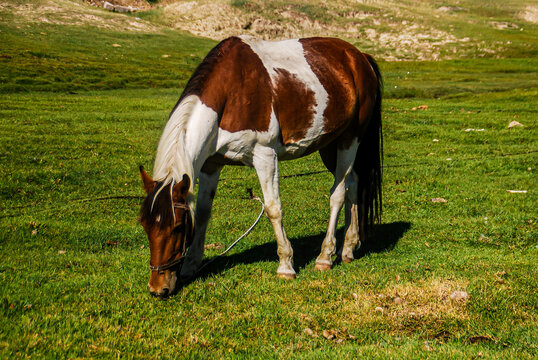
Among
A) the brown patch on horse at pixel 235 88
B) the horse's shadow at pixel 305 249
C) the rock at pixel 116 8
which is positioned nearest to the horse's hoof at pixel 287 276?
the horse's shadow at pixel 305 249

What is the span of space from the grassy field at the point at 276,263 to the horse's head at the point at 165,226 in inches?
13.2

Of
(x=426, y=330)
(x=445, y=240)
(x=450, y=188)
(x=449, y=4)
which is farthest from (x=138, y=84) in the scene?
(x=449, y=4)

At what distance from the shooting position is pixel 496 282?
6.58 metres

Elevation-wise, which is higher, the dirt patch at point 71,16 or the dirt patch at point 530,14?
the dirt patch at point 530,14

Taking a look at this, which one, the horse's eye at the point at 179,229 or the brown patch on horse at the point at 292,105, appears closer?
the horse's eye at the point at 179,229

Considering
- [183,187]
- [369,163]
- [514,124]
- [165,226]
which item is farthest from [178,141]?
[514,124]

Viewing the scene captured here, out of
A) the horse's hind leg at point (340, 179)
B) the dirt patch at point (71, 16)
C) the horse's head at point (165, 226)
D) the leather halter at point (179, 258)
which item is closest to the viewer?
the horse's head at point (165, 226)

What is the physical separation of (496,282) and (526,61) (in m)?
70.0

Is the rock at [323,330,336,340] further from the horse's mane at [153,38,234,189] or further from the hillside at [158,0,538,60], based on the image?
the hillside at [158,0,538,60]

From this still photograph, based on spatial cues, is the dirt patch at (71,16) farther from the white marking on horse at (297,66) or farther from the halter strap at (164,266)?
the halter strap at (164,266)

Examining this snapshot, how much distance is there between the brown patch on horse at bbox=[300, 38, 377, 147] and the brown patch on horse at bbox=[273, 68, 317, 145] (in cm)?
37

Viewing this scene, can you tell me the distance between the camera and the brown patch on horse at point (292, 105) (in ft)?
22.7

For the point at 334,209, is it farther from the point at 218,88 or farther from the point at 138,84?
the point at 138,84

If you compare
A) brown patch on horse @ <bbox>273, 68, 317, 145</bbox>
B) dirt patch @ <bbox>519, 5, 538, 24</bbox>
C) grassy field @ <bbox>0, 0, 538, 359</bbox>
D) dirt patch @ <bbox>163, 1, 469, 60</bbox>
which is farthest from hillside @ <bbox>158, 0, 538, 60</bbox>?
brown patch on horse @ <bbox>273, 68, 317, 145</bbox>
